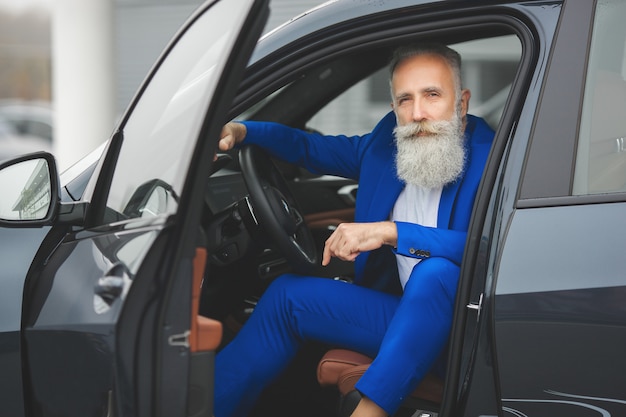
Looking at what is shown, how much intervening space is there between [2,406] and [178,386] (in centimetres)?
51

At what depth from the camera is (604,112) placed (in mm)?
1661

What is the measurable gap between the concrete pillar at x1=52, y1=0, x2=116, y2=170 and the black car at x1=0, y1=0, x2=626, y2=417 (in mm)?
4374

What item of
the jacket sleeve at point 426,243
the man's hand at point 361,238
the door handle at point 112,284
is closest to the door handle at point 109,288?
the door handle at point 112,284

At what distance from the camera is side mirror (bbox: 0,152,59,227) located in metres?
1.70

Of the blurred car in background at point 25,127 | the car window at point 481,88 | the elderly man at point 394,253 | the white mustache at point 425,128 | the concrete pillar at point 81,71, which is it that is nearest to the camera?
the elderly man at point 394,253

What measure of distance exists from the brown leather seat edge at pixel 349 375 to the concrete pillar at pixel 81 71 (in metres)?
4.35

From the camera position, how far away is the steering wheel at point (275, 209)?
7.19 ft

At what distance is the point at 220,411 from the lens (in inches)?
82.4

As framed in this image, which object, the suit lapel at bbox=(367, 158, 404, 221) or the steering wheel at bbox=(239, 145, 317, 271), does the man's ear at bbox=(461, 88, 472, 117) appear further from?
the steering wheel at bbox=(239, 145, 317, 271)

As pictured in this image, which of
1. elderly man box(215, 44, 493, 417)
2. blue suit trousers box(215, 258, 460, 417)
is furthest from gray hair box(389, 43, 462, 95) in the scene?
blue suit trousers box(215, 258, 460, 417)

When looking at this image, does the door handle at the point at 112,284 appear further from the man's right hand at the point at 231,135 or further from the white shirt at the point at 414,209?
the white shirt at the point at 414,209

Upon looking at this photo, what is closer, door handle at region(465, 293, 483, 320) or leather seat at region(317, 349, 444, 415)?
door handle at region(465, 293, 483, 320)

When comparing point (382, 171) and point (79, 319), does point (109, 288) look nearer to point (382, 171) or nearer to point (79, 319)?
point (79, 319)

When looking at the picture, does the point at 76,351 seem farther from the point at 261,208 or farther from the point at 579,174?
the point at 579,174
